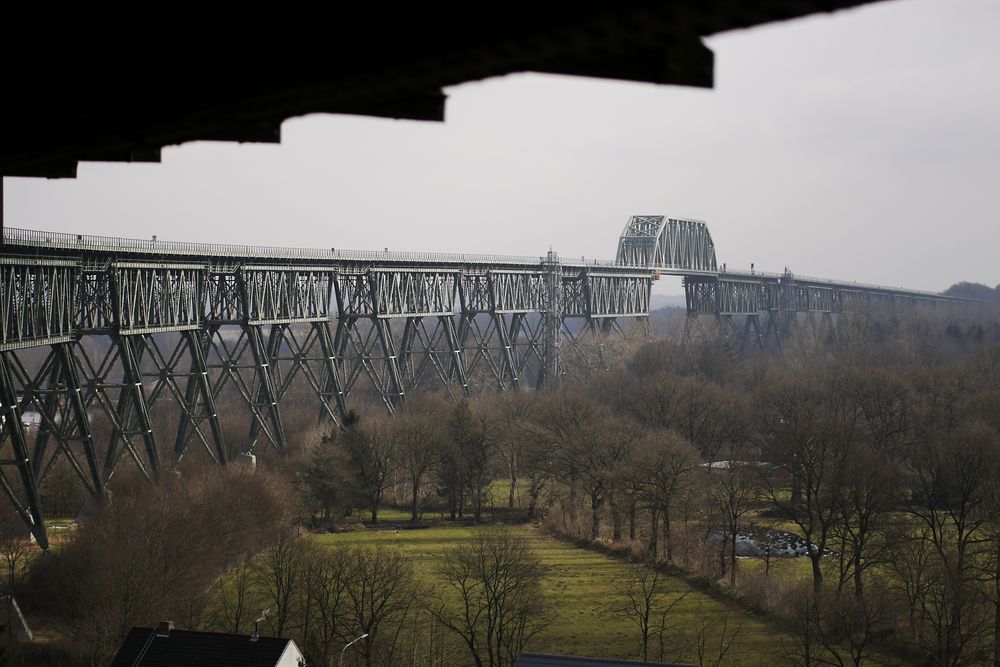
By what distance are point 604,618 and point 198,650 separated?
522 inches

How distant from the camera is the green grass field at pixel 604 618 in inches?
1152

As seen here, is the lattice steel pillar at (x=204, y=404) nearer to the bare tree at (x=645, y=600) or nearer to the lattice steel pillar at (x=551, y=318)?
the bare tree at (x=645, y=600)

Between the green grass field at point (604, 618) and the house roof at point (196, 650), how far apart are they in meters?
9.21

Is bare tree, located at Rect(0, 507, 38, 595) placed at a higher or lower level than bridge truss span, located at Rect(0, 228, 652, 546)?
lower

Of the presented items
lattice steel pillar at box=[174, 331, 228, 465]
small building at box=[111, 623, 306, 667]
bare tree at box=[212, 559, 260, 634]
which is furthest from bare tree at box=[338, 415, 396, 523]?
small building at box=[111, 623, 306, 667]

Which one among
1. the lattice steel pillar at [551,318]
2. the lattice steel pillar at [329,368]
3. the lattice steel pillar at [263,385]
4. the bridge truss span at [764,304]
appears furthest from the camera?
the bridge truss span at [764,304]

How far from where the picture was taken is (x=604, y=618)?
107 feet

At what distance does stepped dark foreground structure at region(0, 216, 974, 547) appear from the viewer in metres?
34.5

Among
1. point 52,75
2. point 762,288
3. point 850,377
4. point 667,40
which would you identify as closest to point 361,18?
point 667,40

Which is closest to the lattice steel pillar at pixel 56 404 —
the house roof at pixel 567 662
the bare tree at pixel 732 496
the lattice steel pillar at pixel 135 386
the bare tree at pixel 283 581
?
the lattice steel pillar at pixel 135 386

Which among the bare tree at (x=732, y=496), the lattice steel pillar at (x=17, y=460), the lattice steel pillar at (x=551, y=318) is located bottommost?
the bare tree at (x=732, y=496)

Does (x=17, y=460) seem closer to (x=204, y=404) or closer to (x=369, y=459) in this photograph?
(x=204, y=404)

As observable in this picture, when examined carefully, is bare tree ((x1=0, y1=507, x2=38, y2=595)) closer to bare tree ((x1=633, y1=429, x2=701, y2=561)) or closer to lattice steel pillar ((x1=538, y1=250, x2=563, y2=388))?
bare tree ((x1=633, y1=429, x2=701, y2=561))

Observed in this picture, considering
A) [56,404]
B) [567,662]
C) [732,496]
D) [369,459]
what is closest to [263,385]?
[369,459]
